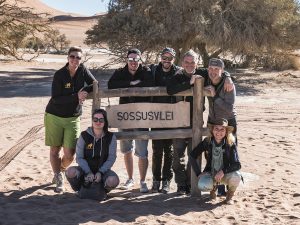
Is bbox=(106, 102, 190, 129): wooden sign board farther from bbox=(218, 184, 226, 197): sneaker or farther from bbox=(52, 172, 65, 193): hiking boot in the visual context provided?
bbox=(52, 172, 65, 193): hiking boot

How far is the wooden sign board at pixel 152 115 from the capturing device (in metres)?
6.21

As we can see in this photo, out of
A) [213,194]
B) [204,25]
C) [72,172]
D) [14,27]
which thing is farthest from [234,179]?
[14,27]

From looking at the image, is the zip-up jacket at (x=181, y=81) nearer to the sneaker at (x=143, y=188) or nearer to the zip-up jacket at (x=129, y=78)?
the zip-up jacket at (x=129, y=78)

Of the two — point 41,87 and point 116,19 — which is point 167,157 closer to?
point 41,87

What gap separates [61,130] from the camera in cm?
638

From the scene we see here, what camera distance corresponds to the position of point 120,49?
69.5ft

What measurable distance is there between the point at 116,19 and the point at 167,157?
15.3 m

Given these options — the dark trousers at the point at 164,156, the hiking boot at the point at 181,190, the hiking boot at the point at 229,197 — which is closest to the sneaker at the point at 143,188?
the dark trousers at the point at 164,156

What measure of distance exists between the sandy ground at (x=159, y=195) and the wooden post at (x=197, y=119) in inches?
6.5

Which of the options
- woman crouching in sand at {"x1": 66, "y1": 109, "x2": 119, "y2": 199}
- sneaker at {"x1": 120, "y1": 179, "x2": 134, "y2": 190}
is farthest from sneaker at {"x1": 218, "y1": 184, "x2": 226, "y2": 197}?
woman crouching in sand at {"x1": 66, "y1": 109, "x2": 119, "y2": 199}

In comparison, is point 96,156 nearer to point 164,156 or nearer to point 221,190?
point 164,156

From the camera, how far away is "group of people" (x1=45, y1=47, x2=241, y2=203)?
589 centimetres

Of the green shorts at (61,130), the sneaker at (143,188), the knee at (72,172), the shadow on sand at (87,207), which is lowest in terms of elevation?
the shadow on sand at (87,207)

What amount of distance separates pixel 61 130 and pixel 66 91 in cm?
51
